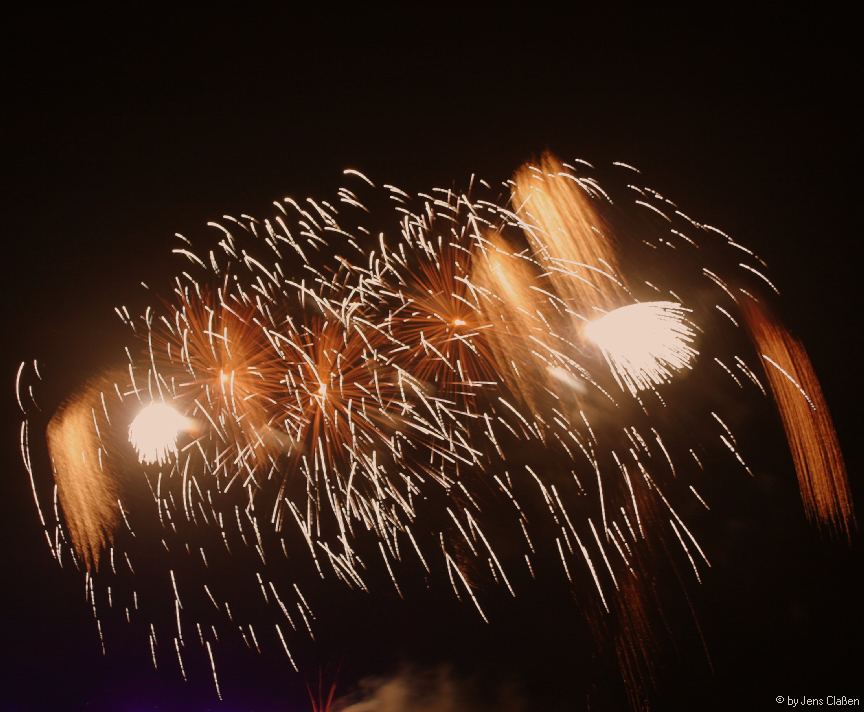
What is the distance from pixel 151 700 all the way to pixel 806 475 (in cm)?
1099

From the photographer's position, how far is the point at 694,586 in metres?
6.13

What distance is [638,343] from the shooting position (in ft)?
14.2

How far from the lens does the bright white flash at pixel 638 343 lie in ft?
14.4

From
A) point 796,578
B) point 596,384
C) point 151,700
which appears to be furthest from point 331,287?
point 151,700
